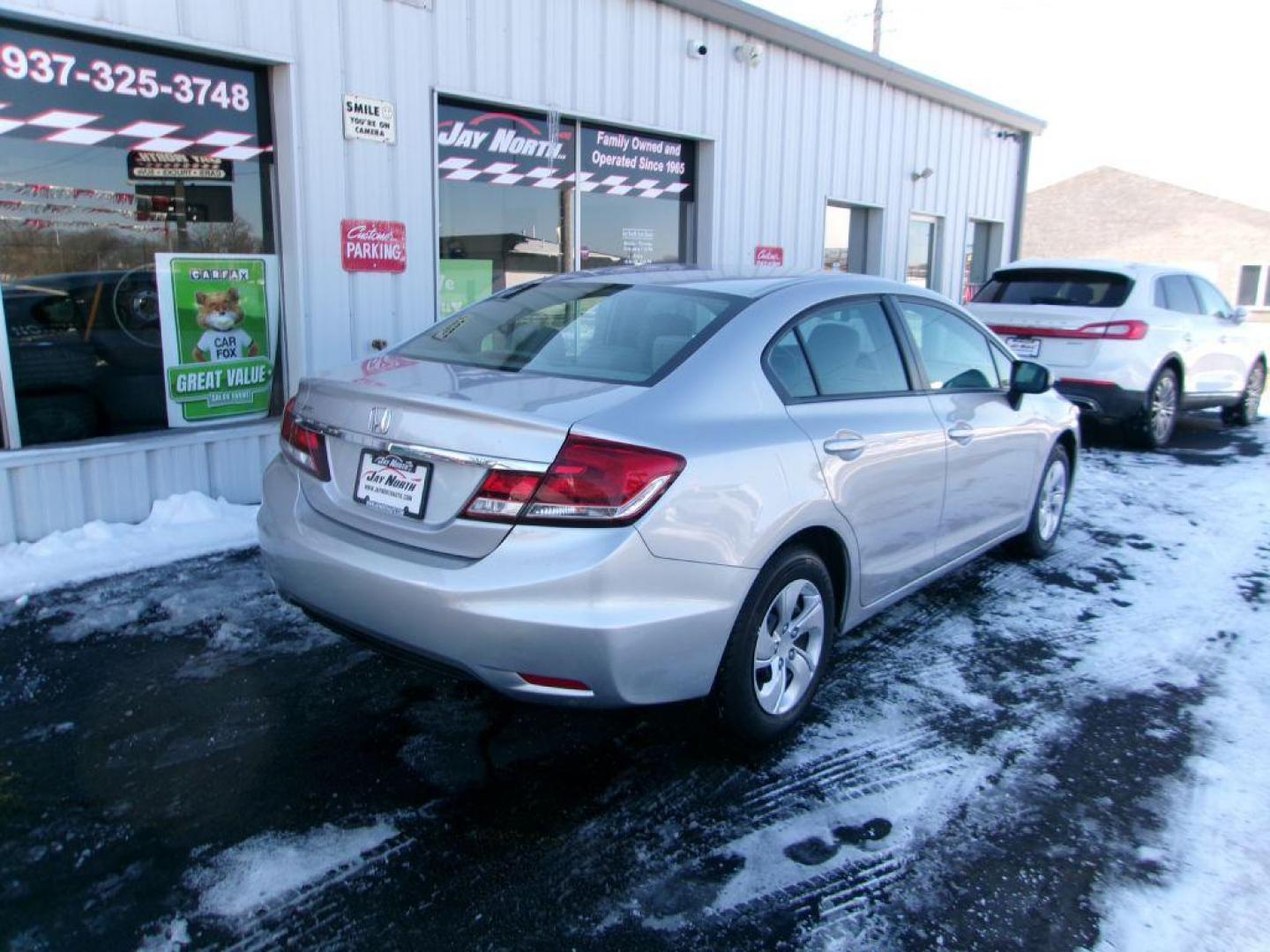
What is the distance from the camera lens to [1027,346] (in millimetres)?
9023

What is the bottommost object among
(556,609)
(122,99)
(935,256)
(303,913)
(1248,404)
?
(303,913)

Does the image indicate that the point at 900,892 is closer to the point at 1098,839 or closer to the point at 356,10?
the point at 1098,839

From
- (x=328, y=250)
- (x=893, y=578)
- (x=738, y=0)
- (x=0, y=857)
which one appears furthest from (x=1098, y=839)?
(x=738, y=0)

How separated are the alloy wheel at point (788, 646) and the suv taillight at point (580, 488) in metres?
0.72

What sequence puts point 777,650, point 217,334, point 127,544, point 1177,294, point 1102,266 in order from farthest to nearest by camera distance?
point 1177,294 → point 1102,266 → point 217,334 → point 127,544 → point 777,650

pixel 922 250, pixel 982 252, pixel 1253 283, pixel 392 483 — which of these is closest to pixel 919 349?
pixel 392 483

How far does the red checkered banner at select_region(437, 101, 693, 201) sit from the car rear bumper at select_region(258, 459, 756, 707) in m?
4.79

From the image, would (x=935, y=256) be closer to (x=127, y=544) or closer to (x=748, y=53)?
(x=748, y=53)

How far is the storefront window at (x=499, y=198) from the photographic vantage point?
7219mm

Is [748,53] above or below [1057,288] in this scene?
above

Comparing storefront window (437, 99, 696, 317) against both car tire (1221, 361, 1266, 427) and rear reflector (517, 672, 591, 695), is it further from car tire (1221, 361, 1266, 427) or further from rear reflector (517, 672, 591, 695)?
car tire (1221, 361, 1266, 427)

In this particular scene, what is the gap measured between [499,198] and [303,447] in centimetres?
481

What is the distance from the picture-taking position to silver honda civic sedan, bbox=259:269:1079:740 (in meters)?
2.69

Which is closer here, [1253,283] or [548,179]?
[548,179]
